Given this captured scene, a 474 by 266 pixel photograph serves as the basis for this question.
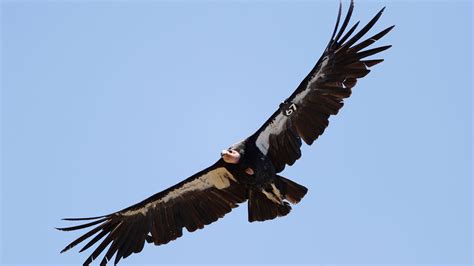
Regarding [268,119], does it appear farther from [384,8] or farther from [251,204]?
[384,8]

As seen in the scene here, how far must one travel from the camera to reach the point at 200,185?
65.5 feet

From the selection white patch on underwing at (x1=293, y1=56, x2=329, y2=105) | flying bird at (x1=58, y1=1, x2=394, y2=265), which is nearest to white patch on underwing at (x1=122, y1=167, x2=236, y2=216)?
flying bird at (x1=58, y1=1, x2=394, y2=265)

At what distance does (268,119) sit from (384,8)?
334 centimetres

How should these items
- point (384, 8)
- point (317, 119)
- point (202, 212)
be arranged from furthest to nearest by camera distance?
point (202, 212) < point (317, 119) < point (384, 8)

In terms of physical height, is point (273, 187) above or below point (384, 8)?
below

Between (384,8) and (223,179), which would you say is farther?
(223,179)

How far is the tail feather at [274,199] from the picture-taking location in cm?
1892

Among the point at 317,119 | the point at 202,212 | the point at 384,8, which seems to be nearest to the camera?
the point at 384,8

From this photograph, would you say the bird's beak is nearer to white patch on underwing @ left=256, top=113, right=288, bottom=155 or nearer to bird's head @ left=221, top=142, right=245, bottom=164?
bird's head @ left=221, top=142, right=245, bottom=164

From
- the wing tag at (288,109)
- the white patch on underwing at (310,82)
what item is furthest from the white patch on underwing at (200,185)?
the white patch on underwing at (310,82)

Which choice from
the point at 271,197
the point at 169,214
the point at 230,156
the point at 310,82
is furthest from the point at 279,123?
the point at 169,214

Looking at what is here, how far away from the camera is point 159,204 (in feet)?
66.1

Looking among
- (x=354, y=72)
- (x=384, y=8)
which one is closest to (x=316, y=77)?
(x=354, y=72)

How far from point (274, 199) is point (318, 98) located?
2.34 metres
